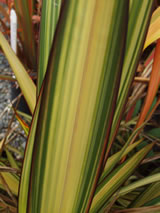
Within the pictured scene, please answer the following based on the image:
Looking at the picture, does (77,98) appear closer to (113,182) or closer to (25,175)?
(25,175)

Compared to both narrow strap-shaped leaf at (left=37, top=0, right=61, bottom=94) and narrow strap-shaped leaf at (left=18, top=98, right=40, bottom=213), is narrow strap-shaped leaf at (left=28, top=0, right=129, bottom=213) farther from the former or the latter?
narrow strap-shaped leaf at (left=37, top=0, right=61, bottom=94)

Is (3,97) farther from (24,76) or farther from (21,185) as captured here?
(21,185)

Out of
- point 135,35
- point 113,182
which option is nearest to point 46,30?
point 135,35

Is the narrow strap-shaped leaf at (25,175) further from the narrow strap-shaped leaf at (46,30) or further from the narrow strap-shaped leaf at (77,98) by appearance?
the narrow strap-shaped leaf at (46,30)

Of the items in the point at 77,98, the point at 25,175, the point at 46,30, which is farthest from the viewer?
the point at 46,30

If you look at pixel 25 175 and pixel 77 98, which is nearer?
pixel 77 98

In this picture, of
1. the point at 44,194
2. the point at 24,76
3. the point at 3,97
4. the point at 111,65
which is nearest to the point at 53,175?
the point at 44,194

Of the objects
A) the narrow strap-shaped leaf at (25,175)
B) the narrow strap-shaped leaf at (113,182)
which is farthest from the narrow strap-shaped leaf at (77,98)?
the narrow strap-shaped leaf at (113,182)

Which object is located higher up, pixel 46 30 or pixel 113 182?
pixel 46 30
